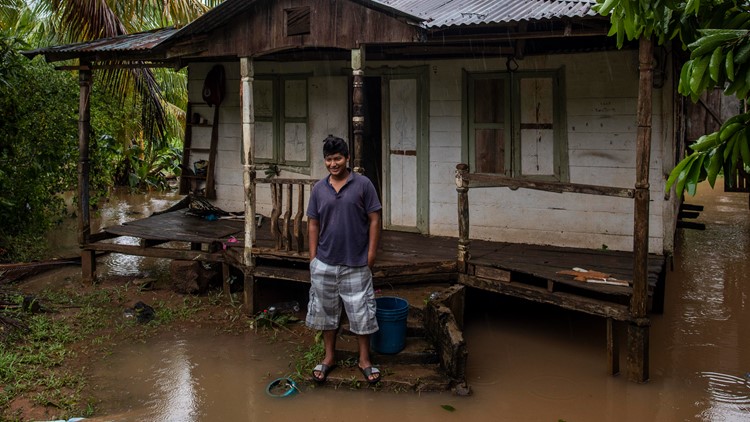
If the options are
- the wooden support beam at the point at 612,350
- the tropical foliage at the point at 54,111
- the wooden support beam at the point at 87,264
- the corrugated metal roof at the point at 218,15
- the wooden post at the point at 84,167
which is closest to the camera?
the wooden support beam at the point at 612,350

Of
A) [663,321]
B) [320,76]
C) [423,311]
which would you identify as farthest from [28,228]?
[663,321]

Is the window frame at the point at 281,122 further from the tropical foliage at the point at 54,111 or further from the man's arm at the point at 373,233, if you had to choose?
the man's arm at the point at 373,233

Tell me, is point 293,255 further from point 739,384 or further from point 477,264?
point 739,384

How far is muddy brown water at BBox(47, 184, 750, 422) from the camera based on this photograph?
18.8 feet

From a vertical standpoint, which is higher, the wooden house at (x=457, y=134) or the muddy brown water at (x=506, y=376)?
the wooden house at (x=457, y=134)

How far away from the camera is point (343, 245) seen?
18.9ft

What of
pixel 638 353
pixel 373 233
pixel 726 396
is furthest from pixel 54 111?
pixel 726 396

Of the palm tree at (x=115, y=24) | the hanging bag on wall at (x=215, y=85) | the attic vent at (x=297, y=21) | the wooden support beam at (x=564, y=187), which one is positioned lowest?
the wooden support beam at (x=564, y=187)

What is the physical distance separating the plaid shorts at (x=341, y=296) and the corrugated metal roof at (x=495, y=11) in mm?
2616

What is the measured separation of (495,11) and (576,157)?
240 cm

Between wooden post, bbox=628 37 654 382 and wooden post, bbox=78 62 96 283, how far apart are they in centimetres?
711

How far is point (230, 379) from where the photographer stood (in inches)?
253

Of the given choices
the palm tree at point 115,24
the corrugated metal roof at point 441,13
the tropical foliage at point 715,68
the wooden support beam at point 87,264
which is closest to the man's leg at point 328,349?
the corrugated metal roof at point 441,13

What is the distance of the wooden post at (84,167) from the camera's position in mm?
9453
